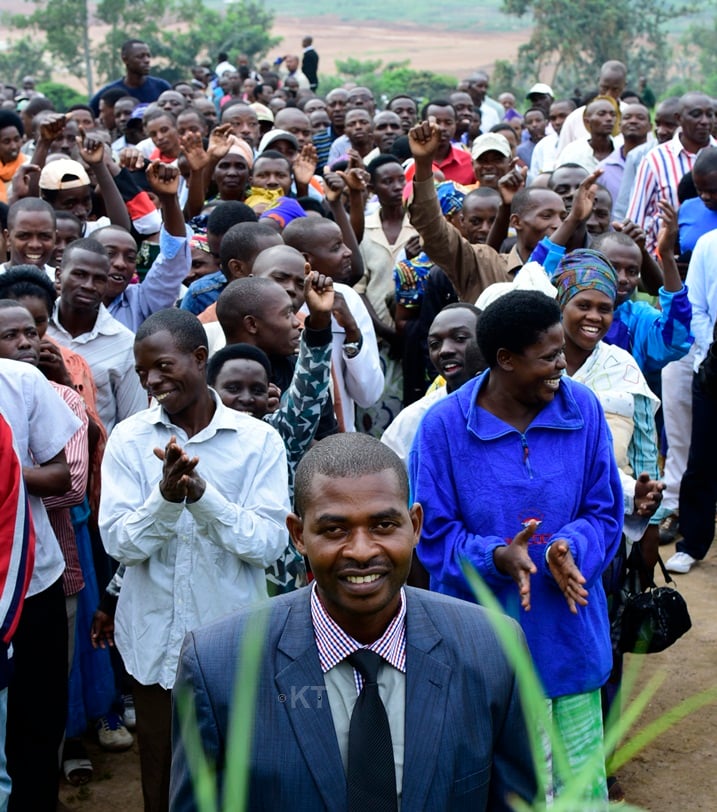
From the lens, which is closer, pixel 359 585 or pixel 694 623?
pixel 359 585

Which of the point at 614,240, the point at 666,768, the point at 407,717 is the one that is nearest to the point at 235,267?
the point at 614,240

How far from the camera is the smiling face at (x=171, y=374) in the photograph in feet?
12.5

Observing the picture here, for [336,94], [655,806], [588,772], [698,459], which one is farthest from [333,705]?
[336,94]

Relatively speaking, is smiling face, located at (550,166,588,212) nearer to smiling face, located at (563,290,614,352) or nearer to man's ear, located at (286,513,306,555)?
smiling face, located at (563,290,614,352)

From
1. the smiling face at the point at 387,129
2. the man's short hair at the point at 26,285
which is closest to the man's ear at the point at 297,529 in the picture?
the man's short hair at the point at 26,285

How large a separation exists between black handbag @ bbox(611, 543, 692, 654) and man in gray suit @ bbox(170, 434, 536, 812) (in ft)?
6.45

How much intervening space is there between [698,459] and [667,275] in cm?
162

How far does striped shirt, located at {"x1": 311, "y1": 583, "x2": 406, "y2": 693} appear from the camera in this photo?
7.44ft

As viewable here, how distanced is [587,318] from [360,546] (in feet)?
7.22

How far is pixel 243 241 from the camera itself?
18.2ft

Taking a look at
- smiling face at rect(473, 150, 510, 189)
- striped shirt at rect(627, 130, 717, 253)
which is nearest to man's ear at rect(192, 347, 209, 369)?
striped shirt at rect(627, 130, 717, 253)

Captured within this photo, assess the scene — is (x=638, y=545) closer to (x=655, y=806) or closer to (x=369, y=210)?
(x=655, y=806)

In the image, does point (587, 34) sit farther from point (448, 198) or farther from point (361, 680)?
point (361, 680)

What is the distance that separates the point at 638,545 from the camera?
433cm
